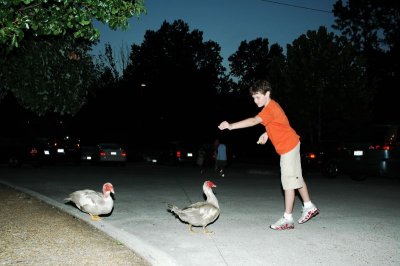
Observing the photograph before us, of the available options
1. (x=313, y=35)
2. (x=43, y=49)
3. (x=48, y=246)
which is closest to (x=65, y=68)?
(x=43, y=49)

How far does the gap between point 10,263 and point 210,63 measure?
Answer: 6987cm

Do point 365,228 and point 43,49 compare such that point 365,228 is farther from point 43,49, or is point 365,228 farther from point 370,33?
point 370,33

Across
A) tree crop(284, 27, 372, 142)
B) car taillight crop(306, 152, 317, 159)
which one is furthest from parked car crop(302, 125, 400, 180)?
tree crop(284, 27, 372, 142)

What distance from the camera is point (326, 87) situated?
104 ft

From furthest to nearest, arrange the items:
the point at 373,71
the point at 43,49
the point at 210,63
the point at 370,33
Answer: the point at 210,63
the point at 370,33
the point at 373,71
the point at 43,49

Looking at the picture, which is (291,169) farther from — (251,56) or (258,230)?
(251,56)

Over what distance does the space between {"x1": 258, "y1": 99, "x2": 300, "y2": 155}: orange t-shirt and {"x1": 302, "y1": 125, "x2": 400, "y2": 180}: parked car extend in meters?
8.01

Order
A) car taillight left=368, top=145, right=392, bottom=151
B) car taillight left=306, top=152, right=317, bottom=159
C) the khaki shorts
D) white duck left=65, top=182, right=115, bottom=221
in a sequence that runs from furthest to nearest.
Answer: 1. car taillight left=306, top=152, right=317, bottom=159
2. car taillight left=368, top=145, right=392, bottom=151
3. white duck left=65, top=182, right=115, bottom=221
4. the khaki shorts

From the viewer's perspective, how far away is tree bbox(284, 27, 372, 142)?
31.2 m

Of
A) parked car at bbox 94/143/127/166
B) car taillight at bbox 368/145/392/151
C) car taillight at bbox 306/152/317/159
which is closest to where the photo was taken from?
car taillight at bbox 368/145/392/151

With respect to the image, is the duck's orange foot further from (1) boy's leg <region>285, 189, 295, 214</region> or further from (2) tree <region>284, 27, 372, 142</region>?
(2) tree <region>284, 27, 372, 142</region>

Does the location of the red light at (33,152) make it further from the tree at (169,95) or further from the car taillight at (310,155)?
the tree at (169,95)

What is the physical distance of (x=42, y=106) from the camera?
994cm

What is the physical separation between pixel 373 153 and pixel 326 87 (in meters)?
17.8
